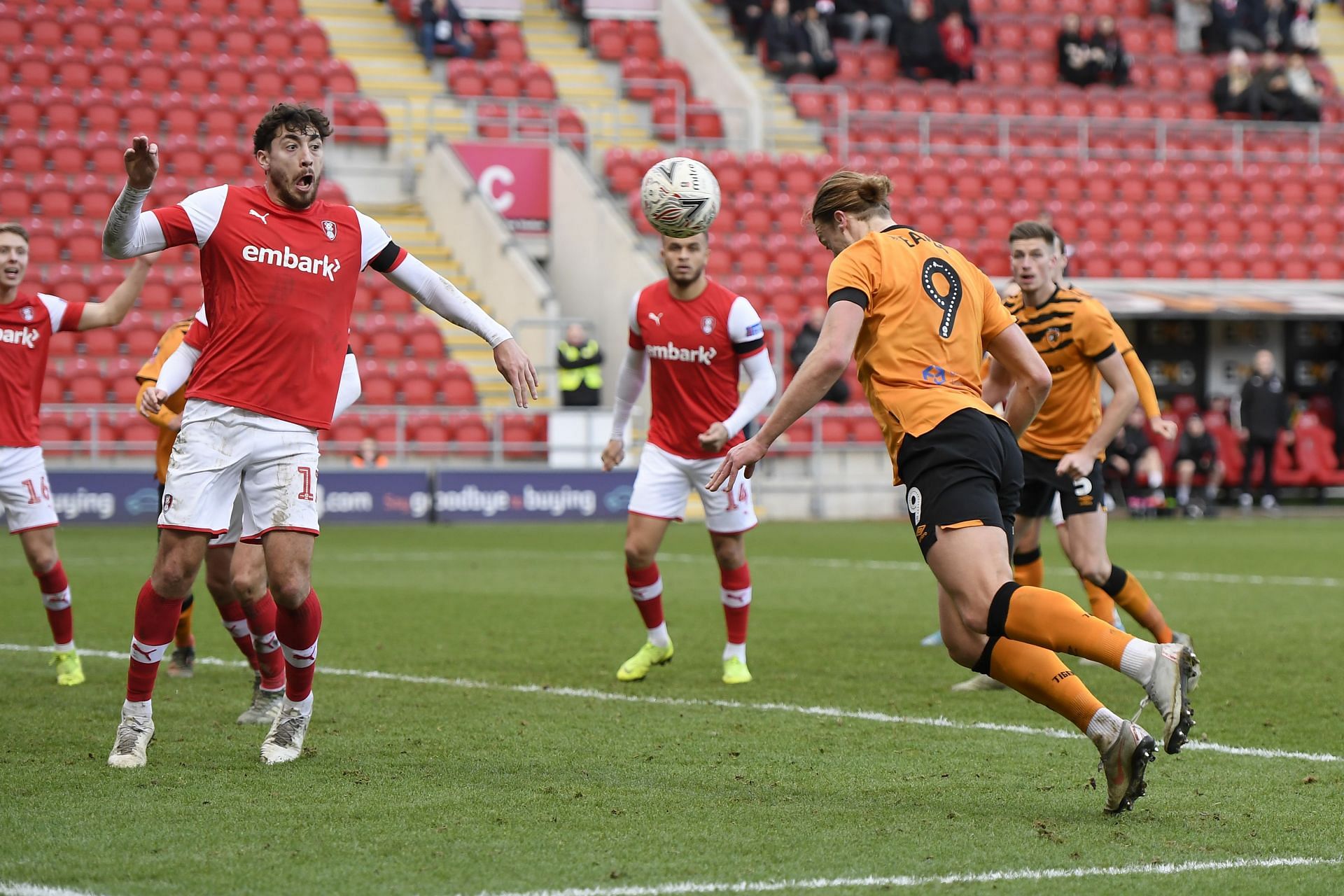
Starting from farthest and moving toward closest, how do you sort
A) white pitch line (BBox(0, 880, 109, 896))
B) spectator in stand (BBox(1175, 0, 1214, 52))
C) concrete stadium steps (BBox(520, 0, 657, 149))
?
spectator in stand (BBox(1175, 0, 1214, 52)), concrete stadium steps (BBox(520, 0, 657, 149)), white pitch line (BBox(0, 880, 109, 896))

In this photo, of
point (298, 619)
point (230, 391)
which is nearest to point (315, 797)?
point (298, 619)

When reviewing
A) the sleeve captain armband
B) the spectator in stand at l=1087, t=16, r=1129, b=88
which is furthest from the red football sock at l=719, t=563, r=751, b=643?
the spectator in stand at l=1087, t=16, r=1129, b=88

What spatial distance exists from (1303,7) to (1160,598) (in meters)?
24.0

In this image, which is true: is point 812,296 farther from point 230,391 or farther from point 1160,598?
point 230,391

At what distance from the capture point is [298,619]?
6.31 m

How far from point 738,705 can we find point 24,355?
3.97 metres

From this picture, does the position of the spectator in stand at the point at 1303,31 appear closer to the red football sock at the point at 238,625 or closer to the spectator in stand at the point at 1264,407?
the spectator in stand at the point at 1264,407

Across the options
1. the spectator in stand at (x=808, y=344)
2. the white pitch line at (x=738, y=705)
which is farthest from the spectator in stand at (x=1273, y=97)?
the white pitch line at (x=738, y=705)

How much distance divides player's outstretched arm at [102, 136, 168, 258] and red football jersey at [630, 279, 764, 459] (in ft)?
10.7

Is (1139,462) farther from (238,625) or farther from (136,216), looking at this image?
(136,216)

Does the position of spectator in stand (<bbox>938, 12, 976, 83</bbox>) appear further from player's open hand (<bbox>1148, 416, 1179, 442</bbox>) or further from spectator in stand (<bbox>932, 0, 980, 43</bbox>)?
player's open hand (<bbox>1148, 416, 1179, 442</bbox>)

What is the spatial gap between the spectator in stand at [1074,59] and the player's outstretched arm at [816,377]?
87.7 ft

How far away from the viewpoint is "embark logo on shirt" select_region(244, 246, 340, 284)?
20.1 feet

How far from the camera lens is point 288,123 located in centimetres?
612
